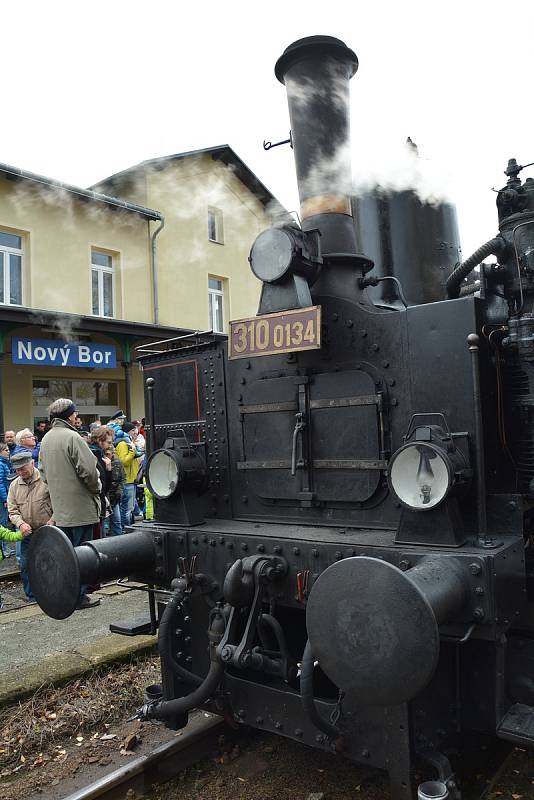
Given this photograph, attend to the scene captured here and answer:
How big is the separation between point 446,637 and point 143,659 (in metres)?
2.60

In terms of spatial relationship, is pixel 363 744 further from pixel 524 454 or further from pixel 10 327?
pixel 10 327

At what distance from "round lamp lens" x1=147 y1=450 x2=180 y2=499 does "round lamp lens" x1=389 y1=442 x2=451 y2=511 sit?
4.29 feet

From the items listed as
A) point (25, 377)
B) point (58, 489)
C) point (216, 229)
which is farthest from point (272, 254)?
point (216, 229)

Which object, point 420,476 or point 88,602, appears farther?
point 88,602

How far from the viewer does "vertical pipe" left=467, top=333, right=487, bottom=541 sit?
2561 mm

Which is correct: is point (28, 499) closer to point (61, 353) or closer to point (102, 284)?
point (61, 353)

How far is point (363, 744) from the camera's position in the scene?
2576 millimetres

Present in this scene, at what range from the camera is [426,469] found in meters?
2.55

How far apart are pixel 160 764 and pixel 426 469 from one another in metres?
1.91

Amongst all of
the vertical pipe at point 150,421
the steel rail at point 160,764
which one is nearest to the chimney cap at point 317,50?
the vertical pipe at point 150,421

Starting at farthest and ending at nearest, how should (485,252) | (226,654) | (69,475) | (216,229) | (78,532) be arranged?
1. (216,229)
2. (78,532)
3. (69,475)
4. (485,252)
5. (226,654)

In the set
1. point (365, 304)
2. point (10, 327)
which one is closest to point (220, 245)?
point (10, 327)

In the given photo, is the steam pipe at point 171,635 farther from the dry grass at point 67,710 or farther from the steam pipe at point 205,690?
the dry grass at point 67,710

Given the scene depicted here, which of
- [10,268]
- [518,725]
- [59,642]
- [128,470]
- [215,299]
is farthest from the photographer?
[215,299]
